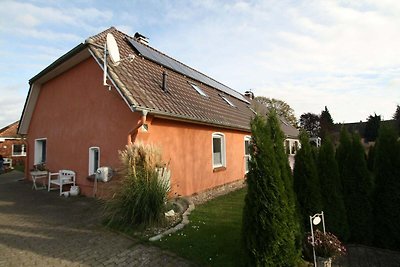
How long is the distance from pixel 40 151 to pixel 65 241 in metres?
9.54

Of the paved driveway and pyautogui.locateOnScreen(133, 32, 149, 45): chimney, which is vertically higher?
pyautogui.locateOnScreen(133, 32, 149, 45): chimney

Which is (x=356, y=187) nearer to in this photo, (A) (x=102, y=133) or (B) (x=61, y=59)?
(A) (x=102, y=133)

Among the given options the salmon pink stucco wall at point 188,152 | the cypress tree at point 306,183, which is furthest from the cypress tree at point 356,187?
the salmon pink stucco wall at point 188,152

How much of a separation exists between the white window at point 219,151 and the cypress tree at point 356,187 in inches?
245

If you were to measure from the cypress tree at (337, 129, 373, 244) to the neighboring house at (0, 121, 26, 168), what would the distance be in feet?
96.1

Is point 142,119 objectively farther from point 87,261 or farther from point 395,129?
point 395,129

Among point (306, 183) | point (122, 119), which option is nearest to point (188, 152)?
point (122, 119)

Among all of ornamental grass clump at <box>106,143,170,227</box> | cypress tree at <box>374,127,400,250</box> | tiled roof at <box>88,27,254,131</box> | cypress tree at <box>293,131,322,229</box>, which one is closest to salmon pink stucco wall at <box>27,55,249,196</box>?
tiled roof at <box>88,27,254,131</box>

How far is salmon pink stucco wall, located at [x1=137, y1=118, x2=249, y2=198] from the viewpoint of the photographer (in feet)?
27.6

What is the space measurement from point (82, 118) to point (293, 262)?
28.2 feet

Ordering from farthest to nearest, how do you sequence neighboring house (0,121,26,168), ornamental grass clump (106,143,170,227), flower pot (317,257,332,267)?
neighboring house (0,121,26,168)
ornamental grass clump (106,143,170,227)
flower pot (317,257,332,267)

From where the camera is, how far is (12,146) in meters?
27.6

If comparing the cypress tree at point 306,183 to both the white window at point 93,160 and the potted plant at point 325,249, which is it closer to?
the potted plant at point 325,249

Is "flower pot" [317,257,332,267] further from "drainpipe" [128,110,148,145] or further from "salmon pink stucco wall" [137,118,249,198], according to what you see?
"drainpipe" [128,110,148,145]
